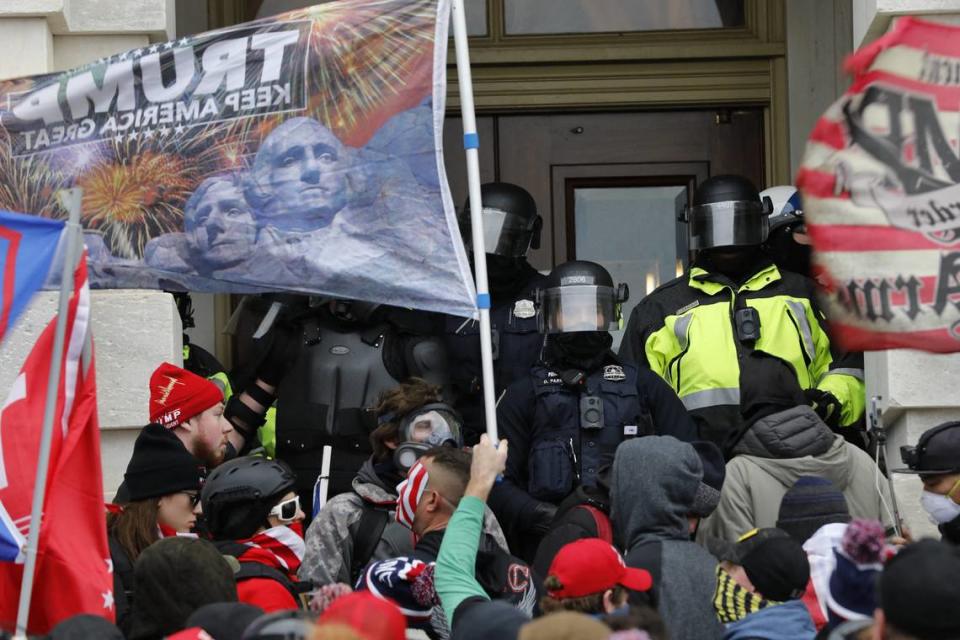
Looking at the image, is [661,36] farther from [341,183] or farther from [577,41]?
[341,183]

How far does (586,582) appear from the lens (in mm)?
5266

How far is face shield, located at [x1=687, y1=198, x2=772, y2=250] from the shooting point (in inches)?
337

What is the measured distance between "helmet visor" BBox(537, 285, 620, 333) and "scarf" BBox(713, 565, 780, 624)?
2.21 meters

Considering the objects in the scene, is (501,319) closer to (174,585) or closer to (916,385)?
(916,385)

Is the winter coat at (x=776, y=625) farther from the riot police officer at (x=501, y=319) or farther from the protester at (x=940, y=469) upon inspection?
the riot police officer at (x=501, y=319)

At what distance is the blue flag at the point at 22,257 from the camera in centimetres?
567

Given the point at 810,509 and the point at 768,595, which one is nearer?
the point at 768,595

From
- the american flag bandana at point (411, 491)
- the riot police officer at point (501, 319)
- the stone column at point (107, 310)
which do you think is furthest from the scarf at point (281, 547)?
the riot police officer at point (501, 319)

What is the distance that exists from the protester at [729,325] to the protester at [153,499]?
7.53 feet

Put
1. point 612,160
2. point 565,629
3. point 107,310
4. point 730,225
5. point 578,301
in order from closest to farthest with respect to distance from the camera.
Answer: point 565,629
point 107,310
point 578,301
point 730,225
point 612,160

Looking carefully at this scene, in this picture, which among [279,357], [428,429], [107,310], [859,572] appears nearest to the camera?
[859,572]

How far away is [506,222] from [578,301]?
0.88 meters

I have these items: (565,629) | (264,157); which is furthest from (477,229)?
(565,629)

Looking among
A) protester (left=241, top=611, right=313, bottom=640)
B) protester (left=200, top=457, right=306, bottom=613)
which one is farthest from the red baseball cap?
protester (left=200, top=457, right=306, bottom=613)
